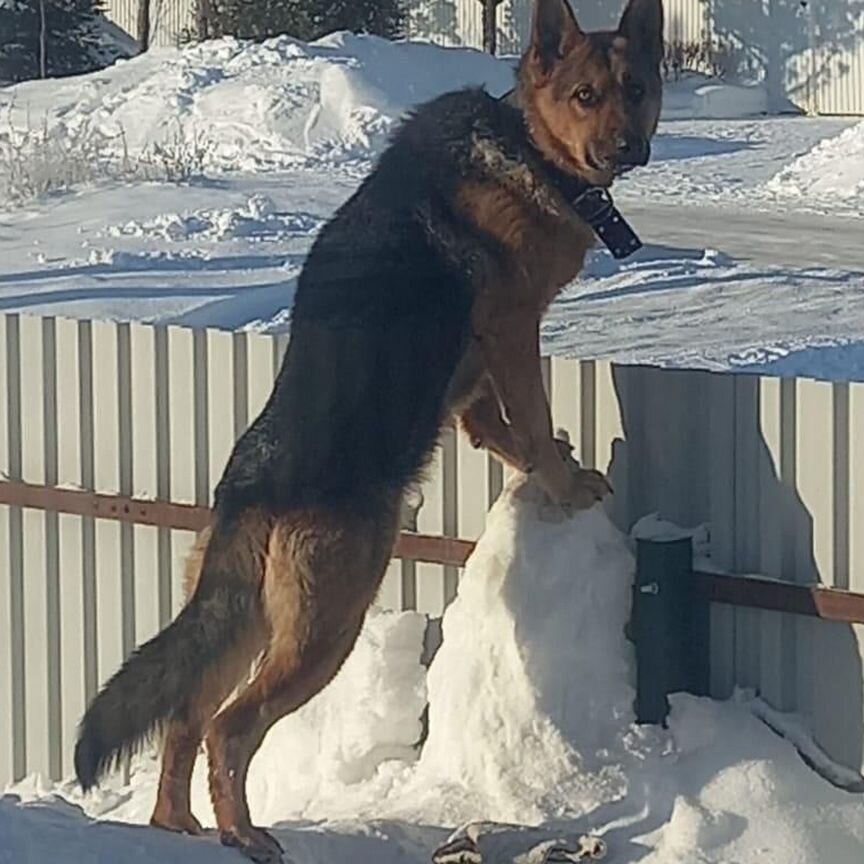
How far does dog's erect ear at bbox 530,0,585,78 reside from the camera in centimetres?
555

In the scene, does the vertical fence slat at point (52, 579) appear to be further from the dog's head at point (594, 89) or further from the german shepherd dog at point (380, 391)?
the dog's head at point (594, 89)

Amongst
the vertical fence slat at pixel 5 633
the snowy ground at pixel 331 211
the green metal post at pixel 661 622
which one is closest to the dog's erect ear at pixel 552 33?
the green metal post at pixel 661 622

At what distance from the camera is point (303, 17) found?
32.5m

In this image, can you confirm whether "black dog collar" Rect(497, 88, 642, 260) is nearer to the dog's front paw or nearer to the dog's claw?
the dog's front paw

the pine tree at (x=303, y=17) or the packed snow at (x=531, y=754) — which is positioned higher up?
the pine tree at (x=303, y=17)

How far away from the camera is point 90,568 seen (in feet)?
22.1

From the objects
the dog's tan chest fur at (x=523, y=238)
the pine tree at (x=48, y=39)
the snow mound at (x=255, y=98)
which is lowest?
the dog's tan chest fur at (x=523, y=238)

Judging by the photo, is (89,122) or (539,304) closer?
(539,304)

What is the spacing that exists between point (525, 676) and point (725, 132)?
25.3 metres

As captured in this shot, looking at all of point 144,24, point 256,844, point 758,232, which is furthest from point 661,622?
point 144,24

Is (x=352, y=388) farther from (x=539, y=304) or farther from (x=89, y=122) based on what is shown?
(x=89, y=122)

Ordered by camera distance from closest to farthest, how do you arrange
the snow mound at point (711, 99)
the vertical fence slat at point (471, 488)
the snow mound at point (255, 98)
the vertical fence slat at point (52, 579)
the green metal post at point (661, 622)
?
the green metal post at point (661, 622) → the vertical fence slat at point (471, 488) → the vertical fence slat at point (52, 579) → the snow mound at point (255, 98) → the snow mound at point (711, 99)

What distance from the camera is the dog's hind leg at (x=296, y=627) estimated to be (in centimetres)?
508

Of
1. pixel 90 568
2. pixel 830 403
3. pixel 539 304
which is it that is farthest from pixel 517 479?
pixel 90 568
